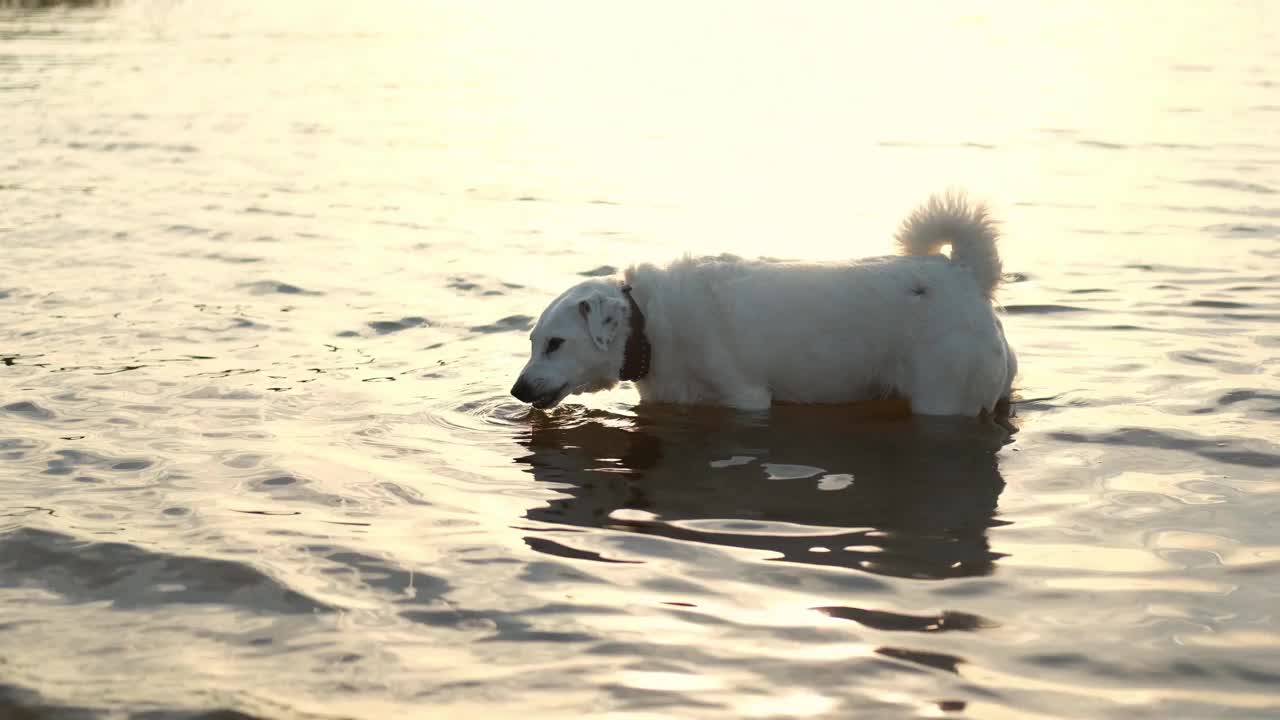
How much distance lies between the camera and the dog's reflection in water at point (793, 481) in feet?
18.4

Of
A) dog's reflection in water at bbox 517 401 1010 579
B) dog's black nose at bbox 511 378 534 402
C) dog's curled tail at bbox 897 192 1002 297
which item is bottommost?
dog's reflection in water at bbox 517 401 1010 579

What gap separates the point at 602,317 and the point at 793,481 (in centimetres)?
142

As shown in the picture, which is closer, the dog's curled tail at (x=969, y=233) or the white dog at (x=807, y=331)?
the white dog at (x=807, y=331)

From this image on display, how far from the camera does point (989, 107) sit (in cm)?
1878

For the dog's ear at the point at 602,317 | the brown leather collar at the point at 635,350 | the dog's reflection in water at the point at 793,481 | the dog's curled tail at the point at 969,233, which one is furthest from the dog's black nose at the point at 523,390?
the dog's curled tail at the point at 969,233

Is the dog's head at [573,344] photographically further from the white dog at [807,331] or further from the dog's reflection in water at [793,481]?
the dog's reflection in water at [793,481]

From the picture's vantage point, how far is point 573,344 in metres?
7.36

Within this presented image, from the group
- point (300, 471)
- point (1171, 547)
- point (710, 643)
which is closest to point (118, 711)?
point (710, 643)

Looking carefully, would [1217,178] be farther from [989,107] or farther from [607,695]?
[607,695]

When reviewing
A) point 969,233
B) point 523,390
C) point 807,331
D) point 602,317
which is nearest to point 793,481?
point 807,331

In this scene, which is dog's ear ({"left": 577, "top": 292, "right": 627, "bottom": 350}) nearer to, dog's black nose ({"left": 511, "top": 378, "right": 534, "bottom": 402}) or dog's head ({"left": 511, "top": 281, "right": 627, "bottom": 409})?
dog's head ({"left": 511, "top": 281, "right": 627, "bottom": 409})

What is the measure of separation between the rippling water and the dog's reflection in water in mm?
31

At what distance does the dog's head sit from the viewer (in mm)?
7285

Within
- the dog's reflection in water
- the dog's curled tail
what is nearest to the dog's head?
the dog's reflection in water
